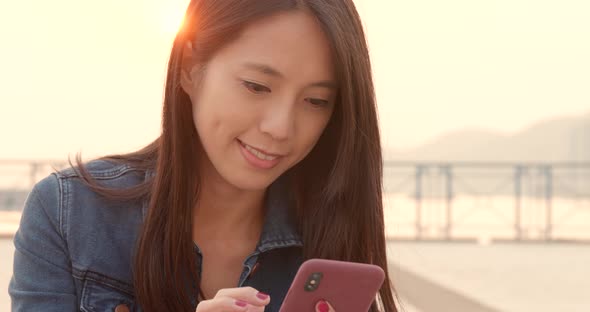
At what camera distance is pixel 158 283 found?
1.72 metres

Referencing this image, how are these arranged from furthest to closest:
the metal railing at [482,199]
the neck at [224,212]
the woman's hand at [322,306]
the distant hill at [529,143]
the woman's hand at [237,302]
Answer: the distant hill at [529,143] → the metal railing at [482,199] → the neck at [224,212] → the woman's hand at [322,306] → the woman's hand at [237,302]

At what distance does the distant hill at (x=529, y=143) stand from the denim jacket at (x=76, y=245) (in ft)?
61.8

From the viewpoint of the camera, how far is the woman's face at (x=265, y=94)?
1607 millimetres

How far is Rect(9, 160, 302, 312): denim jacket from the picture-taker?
1654mm

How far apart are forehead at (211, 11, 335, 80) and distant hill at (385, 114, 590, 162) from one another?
18.9 m

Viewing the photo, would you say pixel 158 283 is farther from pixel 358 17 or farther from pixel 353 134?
pixel 358 17

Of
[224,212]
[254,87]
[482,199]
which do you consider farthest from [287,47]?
[482,199]

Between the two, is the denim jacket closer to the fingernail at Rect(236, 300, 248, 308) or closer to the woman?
the woman

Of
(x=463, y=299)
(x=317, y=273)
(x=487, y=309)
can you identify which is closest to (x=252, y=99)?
(x=317, y=273)

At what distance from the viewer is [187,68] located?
1728 millimetres

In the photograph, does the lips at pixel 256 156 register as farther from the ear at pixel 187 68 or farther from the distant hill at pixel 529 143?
the distant hill at pixel 529 143

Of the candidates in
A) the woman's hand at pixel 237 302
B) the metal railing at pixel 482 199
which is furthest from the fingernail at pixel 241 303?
the metal railing at pixel 482 199

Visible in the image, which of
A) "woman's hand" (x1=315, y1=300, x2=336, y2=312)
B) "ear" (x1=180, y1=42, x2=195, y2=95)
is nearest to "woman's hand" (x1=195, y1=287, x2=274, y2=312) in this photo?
"woman's hand" (x1=315, y1=300, x2=336, y2=312)

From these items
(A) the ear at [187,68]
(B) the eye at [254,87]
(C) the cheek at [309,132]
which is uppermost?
(A) the ear at [187,68]
